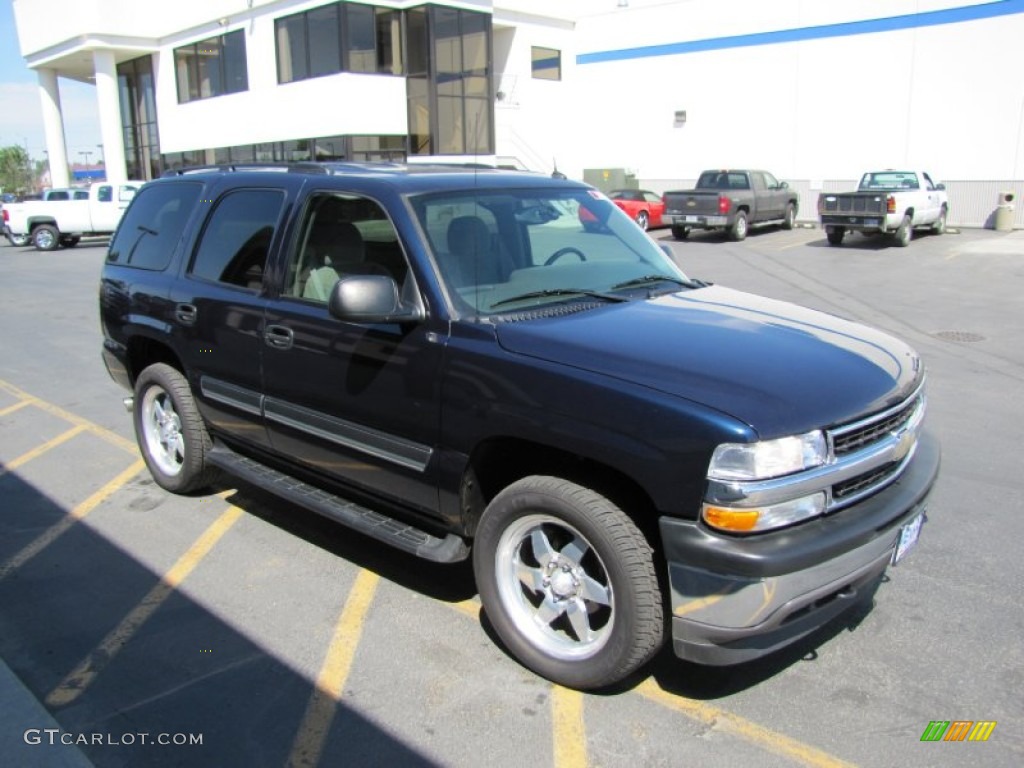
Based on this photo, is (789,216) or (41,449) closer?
(41,449)

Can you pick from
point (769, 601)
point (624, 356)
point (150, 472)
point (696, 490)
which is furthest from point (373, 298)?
point (150, 472)

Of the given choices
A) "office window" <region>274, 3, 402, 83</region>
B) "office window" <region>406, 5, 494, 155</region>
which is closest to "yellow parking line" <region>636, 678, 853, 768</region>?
"office window" <region>406, 5, 494, 155</region>

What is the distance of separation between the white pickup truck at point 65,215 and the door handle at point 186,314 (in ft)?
77.9

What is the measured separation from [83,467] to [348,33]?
80.2 feet

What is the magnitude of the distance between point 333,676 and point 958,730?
2316mm

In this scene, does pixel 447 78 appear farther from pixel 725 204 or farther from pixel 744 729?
pixel 744 729

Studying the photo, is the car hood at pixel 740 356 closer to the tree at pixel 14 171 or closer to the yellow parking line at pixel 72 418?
the yellow parking line at pixel 72 418

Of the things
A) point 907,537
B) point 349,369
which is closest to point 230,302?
point 349,369

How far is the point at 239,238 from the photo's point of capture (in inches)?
181

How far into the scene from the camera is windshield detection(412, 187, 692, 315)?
3.65 m

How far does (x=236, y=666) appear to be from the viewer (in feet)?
11.3

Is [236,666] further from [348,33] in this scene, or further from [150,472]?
[348,33]

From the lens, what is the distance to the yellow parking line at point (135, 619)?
3.30m

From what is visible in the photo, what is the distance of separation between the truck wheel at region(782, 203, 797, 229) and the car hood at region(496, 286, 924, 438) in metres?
24.3
